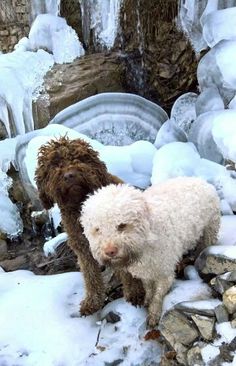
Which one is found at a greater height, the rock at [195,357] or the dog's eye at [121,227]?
the dog's eye at [121,227]

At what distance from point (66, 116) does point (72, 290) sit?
2.46m

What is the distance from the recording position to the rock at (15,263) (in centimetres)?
500

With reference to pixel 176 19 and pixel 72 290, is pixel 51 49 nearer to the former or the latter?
pixel 176 19

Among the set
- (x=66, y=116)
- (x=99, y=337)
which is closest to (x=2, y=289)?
(x=99, y=337)

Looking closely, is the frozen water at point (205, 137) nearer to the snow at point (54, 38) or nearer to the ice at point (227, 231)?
the ice at point (227, 231)

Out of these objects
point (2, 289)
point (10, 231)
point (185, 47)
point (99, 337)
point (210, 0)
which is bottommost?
point (10, 231)

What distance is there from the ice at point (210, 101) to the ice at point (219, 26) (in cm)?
59

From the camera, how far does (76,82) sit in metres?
6.57

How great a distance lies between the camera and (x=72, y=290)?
3.94 meters

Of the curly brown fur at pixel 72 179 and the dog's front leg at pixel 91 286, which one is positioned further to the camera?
the dog's front leg at pixel 91 286

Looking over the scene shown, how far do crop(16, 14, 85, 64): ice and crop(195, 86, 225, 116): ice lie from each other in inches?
93.1

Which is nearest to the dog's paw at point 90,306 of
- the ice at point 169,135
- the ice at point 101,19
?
the ice at point 169,135

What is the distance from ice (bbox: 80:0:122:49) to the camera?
740 cm

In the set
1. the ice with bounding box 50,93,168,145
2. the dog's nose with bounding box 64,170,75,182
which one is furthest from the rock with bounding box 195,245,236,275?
the ice with bounding box 50,93,168,145
